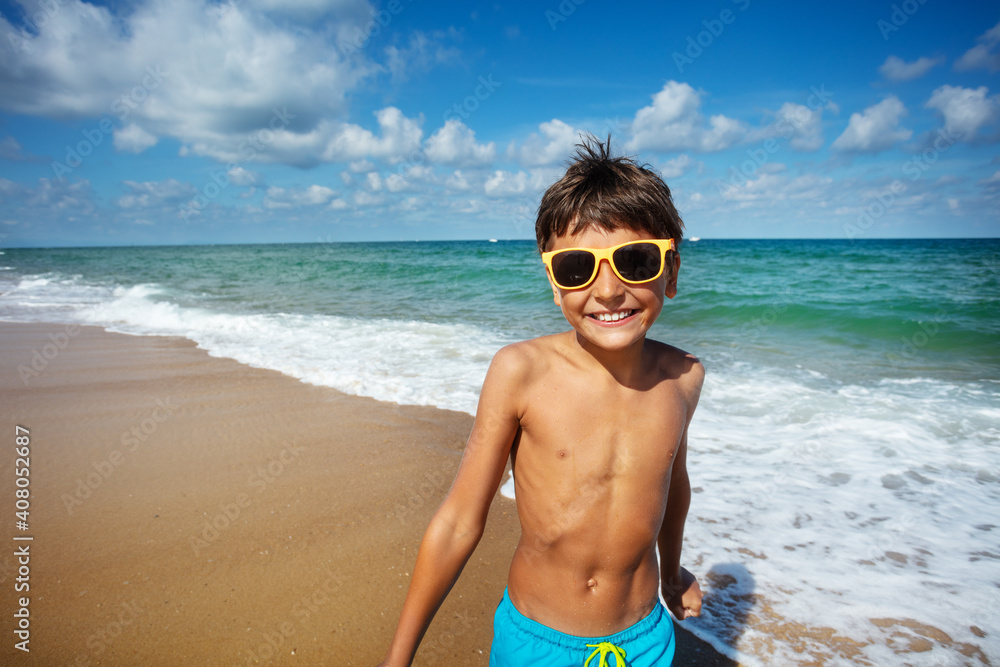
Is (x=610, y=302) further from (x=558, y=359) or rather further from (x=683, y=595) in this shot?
(x=683, y=595)

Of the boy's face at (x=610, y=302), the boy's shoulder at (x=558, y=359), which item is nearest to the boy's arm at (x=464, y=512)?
the boy's shoulder at (x=558, y=359)

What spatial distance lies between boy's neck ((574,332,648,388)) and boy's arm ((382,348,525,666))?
23 centimetres

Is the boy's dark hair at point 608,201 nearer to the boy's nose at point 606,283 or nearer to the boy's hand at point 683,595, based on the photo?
the boy's nose at point 606,283

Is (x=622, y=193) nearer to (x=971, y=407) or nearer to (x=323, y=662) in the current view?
(x=323, y=662)

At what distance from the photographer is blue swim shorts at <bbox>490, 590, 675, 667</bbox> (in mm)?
1354

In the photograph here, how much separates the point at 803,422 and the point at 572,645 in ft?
13.4

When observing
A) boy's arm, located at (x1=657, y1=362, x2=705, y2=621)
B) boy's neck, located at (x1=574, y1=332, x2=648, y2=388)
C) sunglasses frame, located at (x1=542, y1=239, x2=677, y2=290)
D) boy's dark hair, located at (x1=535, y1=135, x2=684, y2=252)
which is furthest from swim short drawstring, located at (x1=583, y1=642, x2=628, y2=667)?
boy's dark hair, located at (x1=535, y1=135, x2=684, y2=252)

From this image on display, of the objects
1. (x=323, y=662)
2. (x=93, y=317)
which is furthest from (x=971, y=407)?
(x=93, y=317)

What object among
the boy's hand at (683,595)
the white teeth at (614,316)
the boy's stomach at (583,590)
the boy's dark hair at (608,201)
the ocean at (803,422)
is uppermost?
the boy's dark hair at (608,201)

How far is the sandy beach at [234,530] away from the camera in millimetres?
2049

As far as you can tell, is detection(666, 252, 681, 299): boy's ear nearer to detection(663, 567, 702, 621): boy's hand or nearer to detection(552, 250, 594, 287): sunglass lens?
detection(552, 250, 594, 287): sunglass lens

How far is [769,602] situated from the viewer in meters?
2.32

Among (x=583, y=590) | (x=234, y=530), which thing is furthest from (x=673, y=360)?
(x=234, y=530)

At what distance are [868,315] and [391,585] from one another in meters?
11.9
